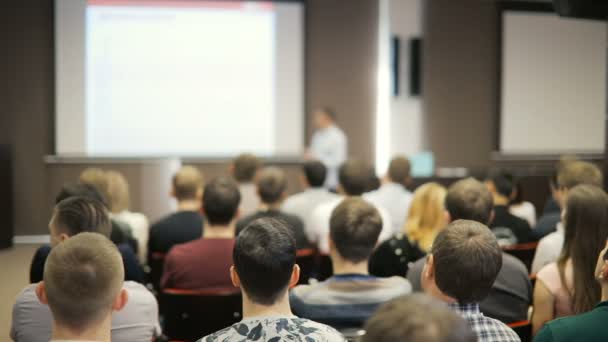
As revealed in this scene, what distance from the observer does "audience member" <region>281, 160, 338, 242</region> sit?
5.04 meters

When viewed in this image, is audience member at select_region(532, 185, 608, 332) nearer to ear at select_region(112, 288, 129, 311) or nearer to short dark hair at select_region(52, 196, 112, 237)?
ear at select_region(112, 288, 129, 311)

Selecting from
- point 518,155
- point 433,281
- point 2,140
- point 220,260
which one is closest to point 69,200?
point 220,260

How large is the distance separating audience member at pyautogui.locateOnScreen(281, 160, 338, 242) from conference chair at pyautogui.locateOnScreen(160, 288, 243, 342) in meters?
1.78

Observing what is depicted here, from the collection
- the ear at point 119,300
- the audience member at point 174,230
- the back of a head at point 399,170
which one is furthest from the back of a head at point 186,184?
the ear at point 119,300

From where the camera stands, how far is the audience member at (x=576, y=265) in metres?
2.80

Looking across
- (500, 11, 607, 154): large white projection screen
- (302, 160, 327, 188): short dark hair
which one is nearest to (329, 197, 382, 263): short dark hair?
(302, 160, 327, 188): short dark hair

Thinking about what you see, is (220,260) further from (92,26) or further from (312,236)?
(92,26)

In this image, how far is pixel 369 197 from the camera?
545 centimetres

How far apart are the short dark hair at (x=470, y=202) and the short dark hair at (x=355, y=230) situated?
0.61 meters

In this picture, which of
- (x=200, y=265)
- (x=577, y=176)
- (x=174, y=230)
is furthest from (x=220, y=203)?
(x=577, y=176)

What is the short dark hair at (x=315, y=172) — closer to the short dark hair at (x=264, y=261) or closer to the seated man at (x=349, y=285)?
the seated man at (x=349, y=285)

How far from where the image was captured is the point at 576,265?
112 inches

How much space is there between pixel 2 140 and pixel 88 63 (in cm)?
125

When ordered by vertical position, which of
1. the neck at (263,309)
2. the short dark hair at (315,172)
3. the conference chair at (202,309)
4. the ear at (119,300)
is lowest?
the conference chair at (202,309)
